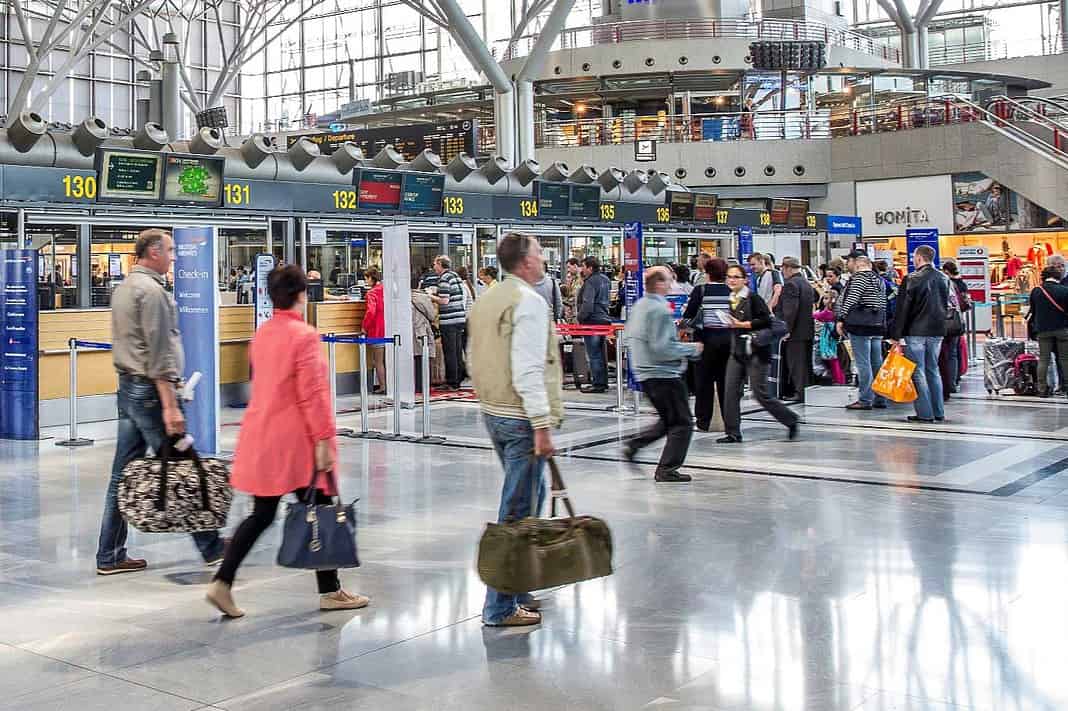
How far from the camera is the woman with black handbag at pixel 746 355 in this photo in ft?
34.0

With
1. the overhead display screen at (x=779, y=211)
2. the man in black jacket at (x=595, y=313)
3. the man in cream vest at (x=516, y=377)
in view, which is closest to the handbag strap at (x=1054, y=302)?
the man in black jacket at (x=595, y=313)

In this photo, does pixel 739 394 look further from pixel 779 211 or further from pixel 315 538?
pixel 779 211

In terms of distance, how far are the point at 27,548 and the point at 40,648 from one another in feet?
6.82

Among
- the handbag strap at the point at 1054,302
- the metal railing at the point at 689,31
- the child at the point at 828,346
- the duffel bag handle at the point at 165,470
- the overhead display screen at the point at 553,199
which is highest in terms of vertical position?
the metal railing at the point at 689,31

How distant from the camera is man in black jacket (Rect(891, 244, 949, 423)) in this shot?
37.8 ft

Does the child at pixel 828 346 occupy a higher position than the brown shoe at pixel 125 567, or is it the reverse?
the child at pixel 828 346

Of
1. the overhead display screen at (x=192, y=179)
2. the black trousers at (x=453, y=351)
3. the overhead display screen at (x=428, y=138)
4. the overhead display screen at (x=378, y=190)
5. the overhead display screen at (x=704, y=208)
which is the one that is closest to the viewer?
the overhead display screen at (x=192, y=179)

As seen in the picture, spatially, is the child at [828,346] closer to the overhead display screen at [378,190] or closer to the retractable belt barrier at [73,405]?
the overhead display screen at [378,190]

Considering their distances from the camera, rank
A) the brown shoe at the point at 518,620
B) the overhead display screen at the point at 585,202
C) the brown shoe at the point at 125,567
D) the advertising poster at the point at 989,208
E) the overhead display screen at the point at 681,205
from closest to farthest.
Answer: the brown shoe at the point at 518,620
the brown shoe at the point at 125,567
the overhead display screen at the point at 585,202
the overhead display screen at the point at 681,205
the advertising poster at the point at 989,208

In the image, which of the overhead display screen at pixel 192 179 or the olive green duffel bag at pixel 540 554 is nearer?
the olive green duffel bag at pixel 540 554

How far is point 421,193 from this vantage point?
16.1 m

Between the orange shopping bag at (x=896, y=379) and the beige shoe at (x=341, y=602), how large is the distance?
7.87m

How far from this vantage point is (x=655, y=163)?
3575 cm

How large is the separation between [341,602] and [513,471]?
108 cm
